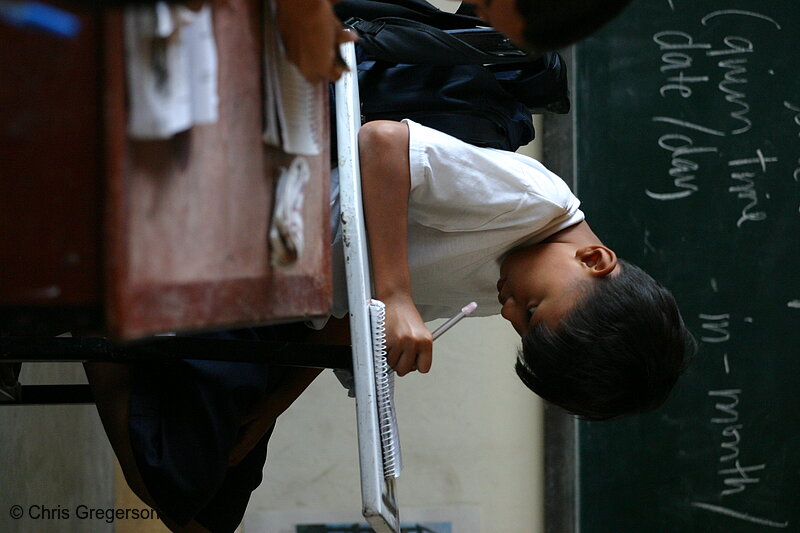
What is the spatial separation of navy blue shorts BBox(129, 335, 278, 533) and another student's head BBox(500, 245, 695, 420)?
371 millimetres

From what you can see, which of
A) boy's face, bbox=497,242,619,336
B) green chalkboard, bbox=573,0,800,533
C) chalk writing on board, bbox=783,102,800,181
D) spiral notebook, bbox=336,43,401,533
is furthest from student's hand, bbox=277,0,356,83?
chalk writing on board, bbox=783,102,800,181

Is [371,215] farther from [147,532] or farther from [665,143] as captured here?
[665,143]

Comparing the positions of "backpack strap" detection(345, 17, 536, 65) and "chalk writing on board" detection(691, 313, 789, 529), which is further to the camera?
"chalk writing on board" detection(691, 313, 789, 529)

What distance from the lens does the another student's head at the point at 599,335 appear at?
46.2 inches

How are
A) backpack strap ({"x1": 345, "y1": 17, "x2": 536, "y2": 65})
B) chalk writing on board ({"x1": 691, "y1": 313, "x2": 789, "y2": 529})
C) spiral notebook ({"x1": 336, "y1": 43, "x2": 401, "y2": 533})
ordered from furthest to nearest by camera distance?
chalk writing on board ({"x1": 691, "y1": 313, "x2": 789, "y2": 529})
backpack strap ({"x1": 345, "y1": 17, "x2": 536, "y2": 65})
spiral notebook ({"x1": 336, "y1": 43, "x2": 401, "y2": 533})

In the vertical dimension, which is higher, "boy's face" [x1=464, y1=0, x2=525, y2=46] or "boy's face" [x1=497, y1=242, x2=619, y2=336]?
"boy's face" [x1=464, y1=0, x2=525, y2=46]

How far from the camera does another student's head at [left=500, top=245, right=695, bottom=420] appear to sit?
1174 mm

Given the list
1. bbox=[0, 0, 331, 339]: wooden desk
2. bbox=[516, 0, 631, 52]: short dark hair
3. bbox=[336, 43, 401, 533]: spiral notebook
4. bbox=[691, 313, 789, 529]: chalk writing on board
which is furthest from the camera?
bbox=[691, 313, 789, 529]: chalk writing on board

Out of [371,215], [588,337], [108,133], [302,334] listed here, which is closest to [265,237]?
[108,133]

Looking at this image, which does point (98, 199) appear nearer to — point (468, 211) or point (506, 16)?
point (506, 16)

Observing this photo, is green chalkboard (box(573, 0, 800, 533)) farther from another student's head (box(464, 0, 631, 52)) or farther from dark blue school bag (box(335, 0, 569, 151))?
another student's head (box(464, 0, 631, 52))

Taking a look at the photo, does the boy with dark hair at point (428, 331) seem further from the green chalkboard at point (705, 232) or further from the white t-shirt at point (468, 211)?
the green chalkboard at point (705, 232)

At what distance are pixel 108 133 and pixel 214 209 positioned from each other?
0.37ft

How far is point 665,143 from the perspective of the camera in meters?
2.44
